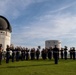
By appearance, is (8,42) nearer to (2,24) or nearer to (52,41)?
(2,24)

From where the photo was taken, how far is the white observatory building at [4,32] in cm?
6205

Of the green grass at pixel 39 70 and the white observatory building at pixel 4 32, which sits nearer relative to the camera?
the green grass at pixel 39 70

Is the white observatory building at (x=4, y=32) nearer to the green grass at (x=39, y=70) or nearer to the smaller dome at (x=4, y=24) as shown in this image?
the smaller dome at (x=4, y=24)

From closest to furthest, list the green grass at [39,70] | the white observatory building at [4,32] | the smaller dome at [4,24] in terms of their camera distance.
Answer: the green grass at [39,70] < the white observatory building at [4,32] < the smaller dome at [4,24]

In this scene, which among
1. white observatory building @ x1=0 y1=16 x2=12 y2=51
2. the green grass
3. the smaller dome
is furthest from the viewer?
the smaller dome

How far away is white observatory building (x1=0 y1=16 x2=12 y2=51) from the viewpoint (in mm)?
62053

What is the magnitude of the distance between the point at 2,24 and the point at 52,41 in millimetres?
22403

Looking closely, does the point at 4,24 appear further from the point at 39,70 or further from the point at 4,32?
the point at 39,70

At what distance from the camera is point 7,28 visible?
6312cm

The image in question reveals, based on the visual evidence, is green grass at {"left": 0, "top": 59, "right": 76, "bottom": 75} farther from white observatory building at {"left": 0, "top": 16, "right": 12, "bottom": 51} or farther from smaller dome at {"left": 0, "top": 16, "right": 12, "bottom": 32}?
smaller dome at {"left": 0, "top": 16, "right": 12, "bottom": 32}

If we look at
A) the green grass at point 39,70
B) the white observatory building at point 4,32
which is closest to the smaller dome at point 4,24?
the white observatory building at point 4,32

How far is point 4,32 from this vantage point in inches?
2453

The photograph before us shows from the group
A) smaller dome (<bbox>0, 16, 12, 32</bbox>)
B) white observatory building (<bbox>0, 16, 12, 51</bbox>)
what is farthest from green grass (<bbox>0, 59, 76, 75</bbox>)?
smaller dome (<bbox>0, 16, 12, 32</bbox>)

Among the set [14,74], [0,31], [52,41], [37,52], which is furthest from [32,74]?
[52,41]
